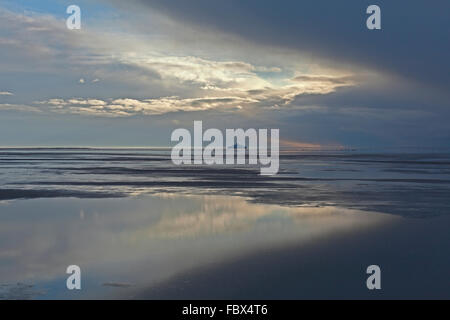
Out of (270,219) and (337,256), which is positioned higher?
(270,219)

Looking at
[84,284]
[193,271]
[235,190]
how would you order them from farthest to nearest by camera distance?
1. [235,190]
2. [193,271]
3. [84,284]

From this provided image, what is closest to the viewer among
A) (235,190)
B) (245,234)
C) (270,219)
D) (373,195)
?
(245,234)

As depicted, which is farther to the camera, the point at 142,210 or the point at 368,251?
the point at 142,210

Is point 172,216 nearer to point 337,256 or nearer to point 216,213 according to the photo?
point 216,213

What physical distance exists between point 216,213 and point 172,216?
1.84m
